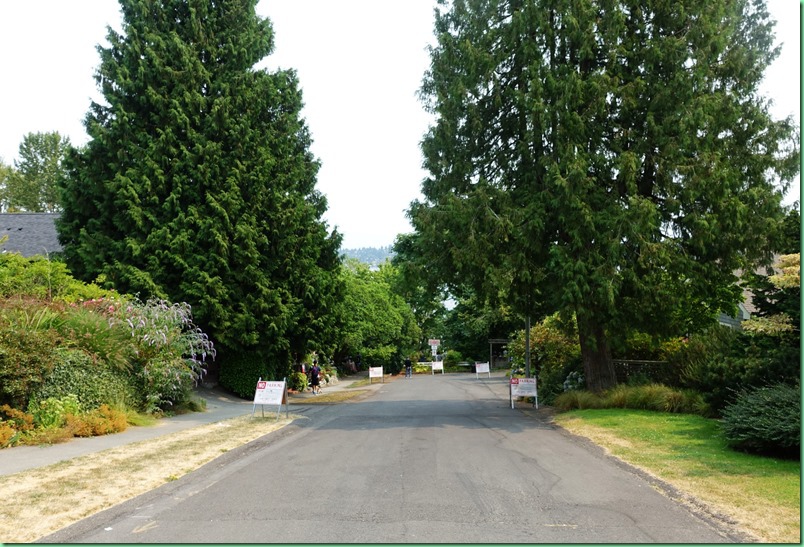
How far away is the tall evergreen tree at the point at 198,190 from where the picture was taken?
2366cm

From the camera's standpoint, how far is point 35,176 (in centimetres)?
6144

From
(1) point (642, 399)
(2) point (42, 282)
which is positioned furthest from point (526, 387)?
(2) point (42, 282)

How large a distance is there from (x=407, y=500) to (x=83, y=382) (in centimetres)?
1029

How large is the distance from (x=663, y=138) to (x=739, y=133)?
10.6 ft

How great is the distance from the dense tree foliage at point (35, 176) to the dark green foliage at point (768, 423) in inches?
2297

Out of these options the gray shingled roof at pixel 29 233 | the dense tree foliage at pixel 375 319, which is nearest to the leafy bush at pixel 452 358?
the dense tree foliage at pixel 375 319

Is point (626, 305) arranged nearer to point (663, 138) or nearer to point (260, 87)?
point (663, 138)

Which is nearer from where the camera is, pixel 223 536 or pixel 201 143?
pixel 223 536

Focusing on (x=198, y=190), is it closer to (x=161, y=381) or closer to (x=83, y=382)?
(x=161, y=381)

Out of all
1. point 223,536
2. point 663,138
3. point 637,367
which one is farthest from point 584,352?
point 223,536

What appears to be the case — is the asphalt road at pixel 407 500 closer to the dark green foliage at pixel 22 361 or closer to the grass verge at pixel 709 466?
the grass verge at pixel 709 466

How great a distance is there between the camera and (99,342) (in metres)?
16.1

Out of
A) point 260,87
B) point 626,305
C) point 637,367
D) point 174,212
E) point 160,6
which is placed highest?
point 160,6

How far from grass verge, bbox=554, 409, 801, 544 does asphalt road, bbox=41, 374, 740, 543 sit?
1.46 feet
